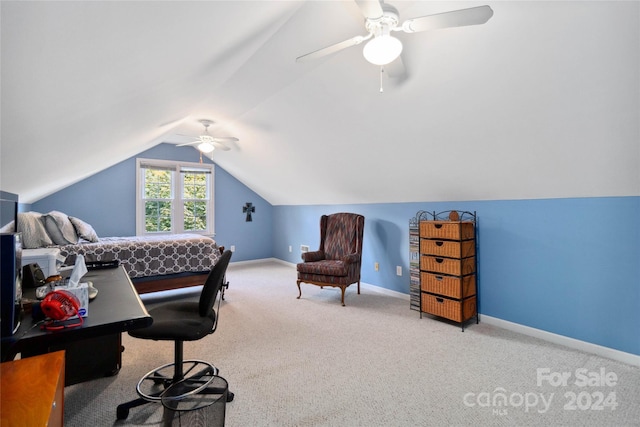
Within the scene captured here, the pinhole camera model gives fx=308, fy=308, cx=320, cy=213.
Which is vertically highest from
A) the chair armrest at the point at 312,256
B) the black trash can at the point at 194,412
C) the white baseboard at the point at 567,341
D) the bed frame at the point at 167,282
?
the chair armrest at the point at 312,256

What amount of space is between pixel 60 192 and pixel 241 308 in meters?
3.65

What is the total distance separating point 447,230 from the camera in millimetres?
3113

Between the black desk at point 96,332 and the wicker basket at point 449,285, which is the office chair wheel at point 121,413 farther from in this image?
the wicker basket at point 449,285

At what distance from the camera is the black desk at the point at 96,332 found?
3.53ft

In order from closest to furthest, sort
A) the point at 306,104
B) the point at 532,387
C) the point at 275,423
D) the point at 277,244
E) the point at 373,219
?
the point at 275,423
the point at 532,387
the point at 306,104
the point at 373,219
the point at 277,244

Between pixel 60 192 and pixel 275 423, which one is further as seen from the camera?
pixel 60 192

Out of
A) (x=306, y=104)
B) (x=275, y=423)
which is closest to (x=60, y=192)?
(x=306, y=104)

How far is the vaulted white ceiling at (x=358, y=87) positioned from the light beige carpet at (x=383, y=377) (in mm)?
1447

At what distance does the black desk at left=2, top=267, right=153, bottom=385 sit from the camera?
3.53 feet

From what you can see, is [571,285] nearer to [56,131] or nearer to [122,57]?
[122,57]

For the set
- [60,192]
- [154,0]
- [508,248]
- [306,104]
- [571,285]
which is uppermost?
[306,104]

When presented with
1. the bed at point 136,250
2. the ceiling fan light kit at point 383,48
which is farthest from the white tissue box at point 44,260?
the ceiling fan light kit at point 383,48

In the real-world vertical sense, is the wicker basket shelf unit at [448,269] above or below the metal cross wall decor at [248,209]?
below

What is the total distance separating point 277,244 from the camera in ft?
22.2
